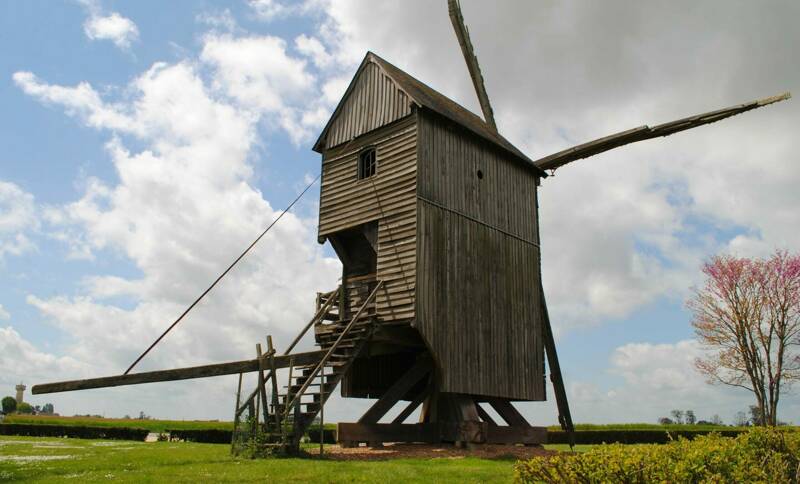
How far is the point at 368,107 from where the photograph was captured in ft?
63.9

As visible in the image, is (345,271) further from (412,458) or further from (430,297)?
(412,458)

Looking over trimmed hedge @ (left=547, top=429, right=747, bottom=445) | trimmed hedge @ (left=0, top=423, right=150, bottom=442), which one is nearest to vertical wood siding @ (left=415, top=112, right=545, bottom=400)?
trimmed hedge @ (left=547, top=429, right=747, bottom=445)

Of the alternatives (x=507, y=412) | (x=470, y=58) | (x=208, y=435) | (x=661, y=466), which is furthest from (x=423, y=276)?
(x=208, y=435)

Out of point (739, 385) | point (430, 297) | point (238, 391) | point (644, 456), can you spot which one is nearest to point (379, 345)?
point (430, 297)

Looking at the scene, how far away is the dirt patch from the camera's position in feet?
49.0

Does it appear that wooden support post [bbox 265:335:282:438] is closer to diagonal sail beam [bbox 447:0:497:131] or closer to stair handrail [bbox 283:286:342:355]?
stair handrail [bbox 283:286:342:355]

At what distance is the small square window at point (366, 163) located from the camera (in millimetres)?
19156

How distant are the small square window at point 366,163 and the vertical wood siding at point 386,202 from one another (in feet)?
0.42

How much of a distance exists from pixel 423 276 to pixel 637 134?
10893mm

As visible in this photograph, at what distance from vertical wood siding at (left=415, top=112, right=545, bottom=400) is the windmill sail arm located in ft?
9.82

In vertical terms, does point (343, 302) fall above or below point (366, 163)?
below

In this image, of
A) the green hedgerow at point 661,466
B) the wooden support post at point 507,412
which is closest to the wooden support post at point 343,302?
the wooden support post at point 507,412

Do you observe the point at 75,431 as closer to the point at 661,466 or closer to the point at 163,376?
the point at 163,376

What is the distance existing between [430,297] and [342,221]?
370 cm
